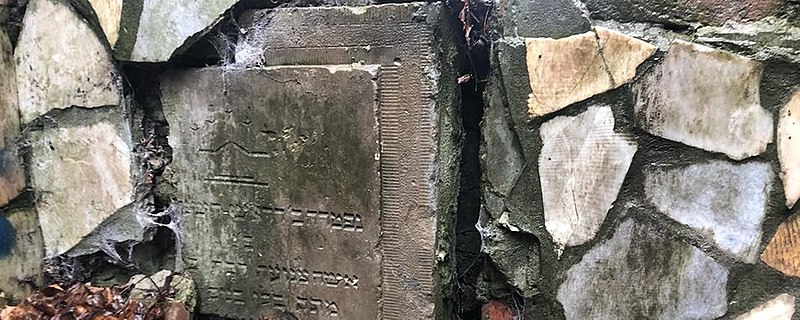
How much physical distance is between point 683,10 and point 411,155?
580 mm

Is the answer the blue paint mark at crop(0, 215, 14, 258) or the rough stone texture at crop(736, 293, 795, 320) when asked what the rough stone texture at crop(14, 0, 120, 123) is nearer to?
the blue paint mark at crop(0, 215, 14, 258)

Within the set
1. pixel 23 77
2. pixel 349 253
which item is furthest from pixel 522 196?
pixel 23 77

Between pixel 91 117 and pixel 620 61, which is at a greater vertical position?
pixel 620 61

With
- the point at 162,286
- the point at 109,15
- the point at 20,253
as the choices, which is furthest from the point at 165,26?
the point at 20,253

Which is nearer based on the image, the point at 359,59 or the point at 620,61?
the point at 620,61

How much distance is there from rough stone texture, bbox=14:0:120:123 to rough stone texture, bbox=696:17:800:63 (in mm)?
1310

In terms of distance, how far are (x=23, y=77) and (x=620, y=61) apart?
1.39 meters

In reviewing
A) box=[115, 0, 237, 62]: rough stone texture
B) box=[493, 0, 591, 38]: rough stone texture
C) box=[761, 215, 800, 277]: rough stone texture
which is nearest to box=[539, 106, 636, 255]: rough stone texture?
box=[493, 0, 591, 38]: rough stone texture

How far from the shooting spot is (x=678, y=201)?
1.19m

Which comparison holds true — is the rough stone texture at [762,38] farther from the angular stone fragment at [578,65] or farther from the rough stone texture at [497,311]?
the rough stone texture at [497,311]

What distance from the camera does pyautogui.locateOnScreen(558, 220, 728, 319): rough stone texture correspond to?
1200 mm

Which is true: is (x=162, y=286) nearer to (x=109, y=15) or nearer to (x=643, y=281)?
(x=109, y=15)

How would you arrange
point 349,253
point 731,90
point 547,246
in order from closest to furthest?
point 731,90 < point 547,246 < point 349,253

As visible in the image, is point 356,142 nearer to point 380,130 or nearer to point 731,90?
point 380,130
